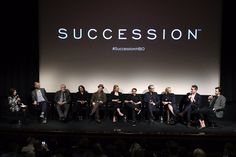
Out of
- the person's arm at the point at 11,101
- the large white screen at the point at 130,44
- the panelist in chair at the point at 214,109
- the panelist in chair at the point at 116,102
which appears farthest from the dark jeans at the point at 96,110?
the panelist in chair at the point at 214,109

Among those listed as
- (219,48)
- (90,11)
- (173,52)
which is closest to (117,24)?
(90,11)

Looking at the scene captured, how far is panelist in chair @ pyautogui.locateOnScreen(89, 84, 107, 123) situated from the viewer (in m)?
9.62

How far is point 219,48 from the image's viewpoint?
9977 mm

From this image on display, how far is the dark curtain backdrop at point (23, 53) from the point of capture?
9875 mm

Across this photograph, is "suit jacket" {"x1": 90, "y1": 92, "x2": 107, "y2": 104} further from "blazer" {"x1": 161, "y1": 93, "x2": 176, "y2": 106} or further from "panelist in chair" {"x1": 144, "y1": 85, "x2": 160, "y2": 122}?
"blazer" {"x1": 161, "y1": 93, "x2": 176, "y2": 106}

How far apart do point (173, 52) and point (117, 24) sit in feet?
4.93

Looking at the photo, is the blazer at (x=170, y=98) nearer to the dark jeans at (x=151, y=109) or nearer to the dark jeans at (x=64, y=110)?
the dark jeans at (x=151, y=109)

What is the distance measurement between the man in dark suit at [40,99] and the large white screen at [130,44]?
0.62 metres

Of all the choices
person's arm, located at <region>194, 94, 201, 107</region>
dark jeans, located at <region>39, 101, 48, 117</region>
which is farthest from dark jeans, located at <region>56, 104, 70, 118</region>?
person's arm, located at <region>194, 94, 201, 107</region>

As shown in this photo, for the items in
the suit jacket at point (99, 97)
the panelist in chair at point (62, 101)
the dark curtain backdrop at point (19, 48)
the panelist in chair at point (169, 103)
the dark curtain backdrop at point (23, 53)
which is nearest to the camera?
the panelist in chair at point (169, 103)

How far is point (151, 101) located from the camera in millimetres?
9633

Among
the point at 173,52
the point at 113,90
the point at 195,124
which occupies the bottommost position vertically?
the point at 195,124

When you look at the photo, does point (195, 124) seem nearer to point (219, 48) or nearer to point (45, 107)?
point (219, 48)

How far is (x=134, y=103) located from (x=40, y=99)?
85.4 inches
